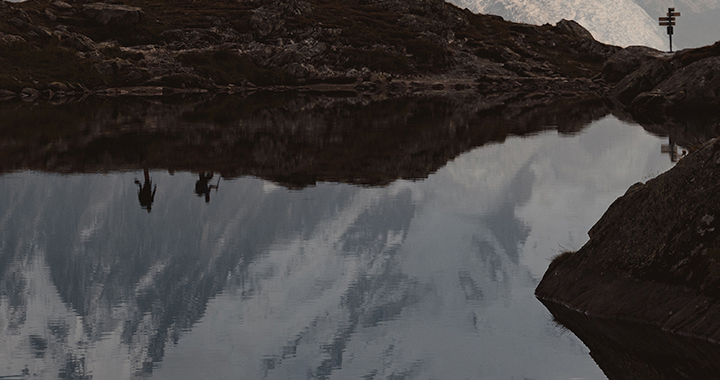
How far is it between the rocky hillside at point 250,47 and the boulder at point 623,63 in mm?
22566

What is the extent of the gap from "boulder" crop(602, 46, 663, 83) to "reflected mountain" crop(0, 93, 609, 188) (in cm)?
4777

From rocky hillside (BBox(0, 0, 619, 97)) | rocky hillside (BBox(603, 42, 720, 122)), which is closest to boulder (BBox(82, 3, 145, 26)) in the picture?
rocky hillside (BBox(0, 0, 619, 97))

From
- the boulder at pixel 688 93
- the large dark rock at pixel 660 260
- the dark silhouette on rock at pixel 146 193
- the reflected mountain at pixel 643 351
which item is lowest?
the dark silhouette on rock at pixel 146 193

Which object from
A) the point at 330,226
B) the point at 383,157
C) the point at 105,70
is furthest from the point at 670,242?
the point at 105,70

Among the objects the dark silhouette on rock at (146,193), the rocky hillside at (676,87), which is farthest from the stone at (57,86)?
the dark silhouette on rock at (146,193)

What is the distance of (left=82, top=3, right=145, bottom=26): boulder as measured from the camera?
484 feet

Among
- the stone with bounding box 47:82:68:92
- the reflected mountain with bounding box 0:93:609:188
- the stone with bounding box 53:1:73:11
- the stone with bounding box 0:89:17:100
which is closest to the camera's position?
the reflected mountain with bounding box 0:93:609:188

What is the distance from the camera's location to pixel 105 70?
12219cm

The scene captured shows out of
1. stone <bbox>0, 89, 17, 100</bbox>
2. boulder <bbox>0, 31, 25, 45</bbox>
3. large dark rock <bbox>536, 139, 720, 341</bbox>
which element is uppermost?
large dark rock <bbox>536, 139, 720, 341</bbox>

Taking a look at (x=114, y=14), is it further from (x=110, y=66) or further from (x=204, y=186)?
(x=204, y=186)

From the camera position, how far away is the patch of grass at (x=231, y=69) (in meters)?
132

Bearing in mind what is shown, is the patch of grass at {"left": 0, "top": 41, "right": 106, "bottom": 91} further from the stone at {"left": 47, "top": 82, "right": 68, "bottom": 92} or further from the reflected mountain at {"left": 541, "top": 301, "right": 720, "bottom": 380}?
the reflected mountain at {"left": 541, "top": 301, "right": 720, "bottom": 380}

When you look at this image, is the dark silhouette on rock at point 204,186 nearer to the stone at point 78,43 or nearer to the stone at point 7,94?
the stone at point 7,94

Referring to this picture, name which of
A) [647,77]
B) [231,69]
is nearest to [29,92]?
[231,69]
